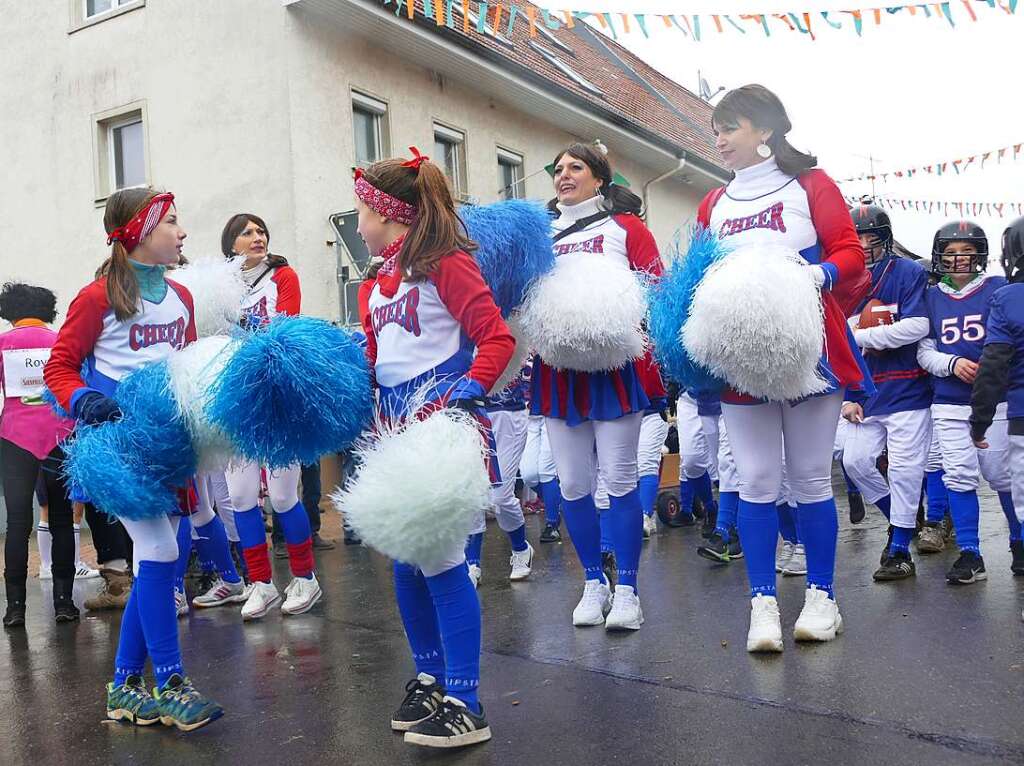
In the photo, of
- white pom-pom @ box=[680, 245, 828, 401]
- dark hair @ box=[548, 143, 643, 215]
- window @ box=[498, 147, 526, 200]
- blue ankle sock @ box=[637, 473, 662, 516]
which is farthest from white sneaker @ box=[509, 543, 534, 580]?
window @ box=[498, 147, 526, 200]

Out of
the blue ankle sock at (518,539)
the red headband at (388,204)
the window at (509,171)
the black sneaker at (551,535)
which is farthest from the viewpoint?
the window at (509,171)

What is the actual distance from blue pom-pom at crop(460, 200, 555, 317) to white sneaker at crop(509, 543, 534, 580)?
235 cm

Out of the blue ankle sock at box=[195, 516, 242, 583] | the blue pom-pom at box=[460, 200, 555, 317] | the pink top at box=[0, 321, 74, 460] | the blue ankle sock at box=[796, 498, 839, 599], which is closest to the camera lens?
the blue pom-pom at box=[460, 200, 555, 317]

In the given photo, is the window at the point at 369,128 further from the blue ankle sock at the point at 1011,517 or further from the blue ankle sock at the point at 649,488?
the blue ankle sock at the point at 1011,517

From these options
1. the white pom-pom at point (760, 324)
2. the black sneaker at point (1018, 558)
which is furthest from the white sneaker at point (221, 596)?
the black sneaker at point (1018, 558)

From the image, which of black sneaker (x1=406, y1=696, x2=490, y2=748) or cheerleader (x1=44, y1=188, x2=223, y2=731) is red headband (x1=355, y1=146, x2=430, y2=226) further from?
black sneaker (x1=406, y1=696, x2=490, y2=748)

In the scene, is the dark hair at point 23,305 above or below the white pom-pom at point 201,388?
above

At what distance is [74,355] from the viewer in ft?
11.7

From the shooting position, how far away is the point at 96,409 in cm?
333

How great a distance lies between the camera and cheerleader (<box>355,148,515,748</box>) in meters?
3.01

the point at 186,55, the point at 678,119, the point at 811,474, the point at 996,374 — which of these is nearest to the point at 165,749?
the point at 811,474

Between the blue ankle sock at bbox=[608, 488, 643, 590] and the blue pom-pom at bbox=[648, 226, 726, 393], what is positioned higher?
the blue pom-pom at bbox=[648, 226, 726, 393]

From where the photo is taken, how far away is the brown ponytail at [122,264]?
11.9ft

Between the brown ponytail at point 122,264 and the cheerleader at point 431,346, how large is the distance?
95cm
